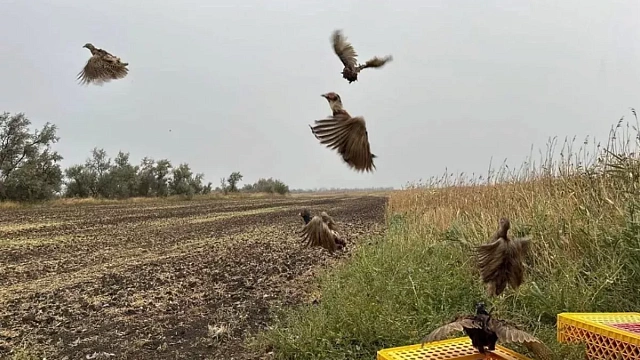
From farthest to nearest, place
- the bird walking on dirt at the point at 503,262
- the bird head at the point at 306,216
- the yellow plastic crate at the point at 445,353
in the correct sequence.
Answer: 1. the yellow plastic crate at the point at 445,353
2. the bird head at the point at 306,216
3. the bird walking on dirt at the point at 503,262

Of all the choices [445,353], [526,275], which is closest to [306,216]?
[445,353]

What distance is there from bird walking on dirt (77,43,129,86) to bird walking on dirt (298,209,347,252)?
696 millimetres

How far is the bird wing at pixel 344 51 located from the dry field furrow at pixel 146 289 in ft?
4.51

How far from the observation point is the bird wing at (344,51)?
1.08m

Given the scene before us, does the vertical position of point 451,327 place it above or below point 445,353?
above

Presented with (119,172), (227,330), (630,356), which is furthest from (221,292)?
(119,172)

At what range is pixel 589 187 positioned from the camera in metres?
4.48

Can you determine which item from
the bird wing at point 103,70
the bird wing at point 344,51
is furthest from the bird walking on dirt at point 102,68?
the bird wing at point 344,51

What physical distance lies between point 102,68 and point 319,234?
29.9 inches

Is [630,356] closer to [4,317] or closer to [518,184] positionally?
[518,184]

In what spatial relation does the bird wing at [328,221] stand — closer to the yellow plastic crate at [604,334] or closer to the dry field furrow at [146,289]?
the dry field furrow at [146,289]

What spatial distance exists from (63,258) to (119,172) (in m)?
12.6

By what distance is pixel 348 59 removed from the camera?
3.56 feet

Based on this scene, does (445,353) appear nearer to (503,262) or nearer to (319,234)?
(503,262)
